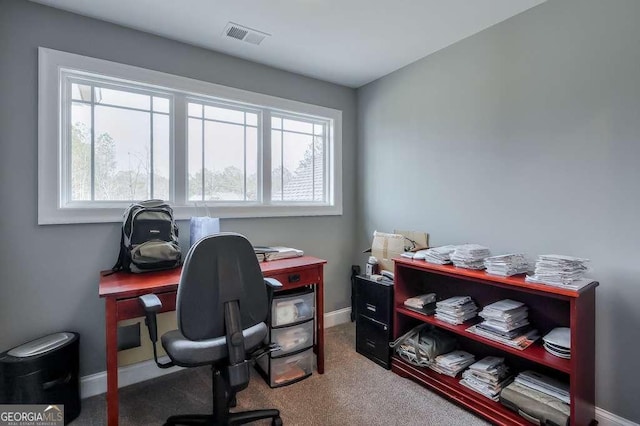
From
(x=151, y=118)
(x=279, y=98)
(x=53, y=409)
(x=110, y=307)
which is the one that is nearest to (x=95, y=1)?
(x=151, y=118)

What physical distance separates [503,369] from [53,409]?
263 centimetres

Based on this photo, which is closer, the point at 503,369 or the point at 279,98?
the point at 503,369

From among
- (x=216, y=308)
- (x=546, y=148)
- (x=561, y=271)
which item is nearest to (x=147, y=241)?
(x=216, y=308)

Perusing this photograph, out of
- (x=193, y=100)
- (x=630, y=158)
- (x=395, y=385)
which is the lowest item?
(x=395, y=385)

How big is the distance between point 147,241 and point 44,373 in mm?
843

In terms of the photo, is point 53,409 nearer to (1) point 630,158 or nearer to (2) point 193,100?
(2) point 193,100

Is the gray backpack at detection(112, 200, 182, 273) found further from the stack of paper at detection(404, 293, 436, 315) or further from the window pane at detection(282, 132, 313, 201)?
the stack of paper at detection(404, 293, 436, 315)

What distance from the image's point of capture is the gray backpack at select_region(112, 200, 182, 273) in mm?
1964

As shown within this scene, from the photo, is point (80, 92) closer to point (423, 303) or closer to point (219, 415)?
point (219, 415)

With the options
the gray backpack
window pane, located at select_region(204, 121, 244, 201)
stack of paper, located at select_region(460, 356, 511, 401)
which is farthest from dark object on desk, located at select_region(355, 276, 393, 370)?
the gray backpack

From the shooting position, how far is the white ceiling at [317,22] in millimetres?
1978

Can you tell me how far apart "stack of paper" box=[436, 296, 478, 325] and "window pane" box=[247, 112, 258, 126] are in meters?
2.11

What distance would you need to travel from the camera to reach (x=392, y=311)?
7.89 ft

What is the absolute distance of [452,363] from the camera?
208 cm
